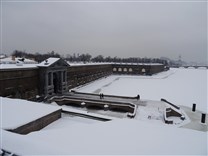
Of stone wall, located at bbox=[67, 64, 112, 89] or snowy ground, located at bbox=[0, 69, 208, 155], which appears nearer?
snowy ground, located at bbox=[0, 69, 208, 155]

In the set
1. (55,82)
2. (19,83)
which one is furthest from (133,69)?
(19,83)

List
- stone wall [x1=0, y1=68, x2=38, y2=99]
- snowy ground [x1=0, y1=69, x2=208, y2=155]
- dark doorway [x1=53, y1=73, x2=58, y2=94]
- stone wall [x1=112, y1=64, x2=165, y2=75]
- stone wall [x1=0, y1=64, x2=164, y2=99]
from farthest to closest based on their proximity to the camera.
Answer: stone wall [x1=112, y1=64, x2=165, y2=75] < dark doorway [x1=53, y1=73, x2=58, y2=94] < stone wall [x1=0, y1=64, x2=164, y2=99] < stone wall [x1=0, y1=68, x2=38, y2=99] < snowy ground [x1=0, y1=69, x2=208, y2=155]

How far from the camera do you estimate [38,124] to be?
8.30 metres

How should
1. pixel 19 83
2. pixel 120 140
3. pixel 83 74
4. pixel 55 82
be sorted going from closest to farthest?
pixel 120 140, pixel 19 83, pixel 55 82, pixel 83 74

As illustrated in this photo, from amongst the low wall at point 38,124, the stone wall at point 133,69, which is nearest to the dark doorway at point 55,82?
the low wall at point 38,124

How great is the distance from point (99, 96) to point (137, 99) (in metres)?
5.13

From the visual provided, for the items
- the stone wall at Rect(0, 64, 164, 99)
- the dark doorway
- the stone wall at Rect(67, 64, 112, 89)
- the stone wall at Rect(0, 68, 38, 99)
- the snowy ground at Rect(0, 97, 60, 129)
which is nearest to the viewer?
the snowy ground at Rect(0, 97, 60, 129)

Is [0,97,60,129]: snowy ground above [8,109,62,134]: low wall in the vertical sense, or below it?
above

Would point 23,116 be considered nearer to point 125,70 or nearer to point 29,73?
point 29,73

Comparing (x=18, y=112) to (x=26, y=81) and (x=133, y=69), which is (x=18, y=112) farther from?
(x=133, y=69)

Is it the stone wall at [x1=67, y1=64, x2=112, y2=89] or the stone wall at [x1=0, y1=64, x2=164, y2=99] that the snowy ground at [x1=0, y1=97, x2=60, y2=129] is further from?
the stone wall at [x1=67, y1=64, x2=112, y2=89]

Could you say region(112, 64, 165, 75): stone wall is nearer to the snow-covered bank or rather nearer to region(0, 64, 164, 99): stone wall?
region(0, 64, 164, 99): stone wall

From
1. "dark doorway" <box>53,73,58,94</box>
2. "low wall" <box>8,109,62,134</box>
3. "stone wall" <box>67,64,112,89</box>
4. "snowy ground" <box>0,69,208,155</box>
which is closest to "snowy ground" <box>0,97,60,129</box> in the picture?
"snowy ground" <box>0,69,208,155</box>

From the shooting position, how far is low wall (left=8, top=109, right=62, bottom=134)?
729 cm
